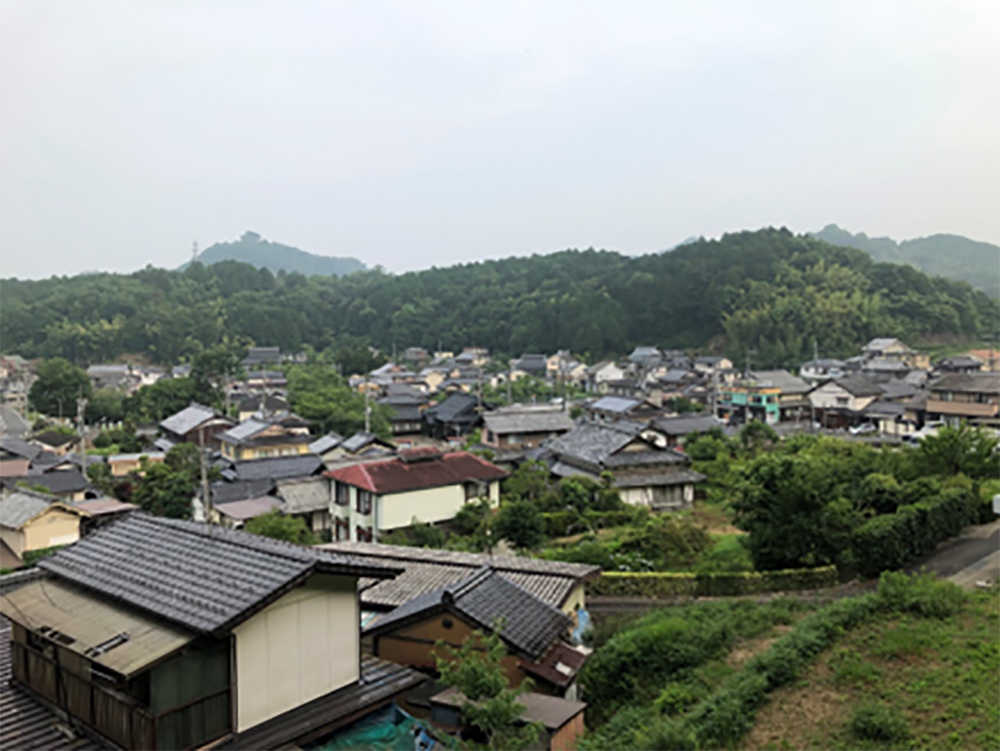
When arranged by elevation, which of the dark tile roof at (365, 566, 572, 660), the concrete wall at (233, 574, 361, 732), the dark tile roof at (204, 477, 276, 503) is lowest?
the dark tile roof at (204, 477, 276, 503)

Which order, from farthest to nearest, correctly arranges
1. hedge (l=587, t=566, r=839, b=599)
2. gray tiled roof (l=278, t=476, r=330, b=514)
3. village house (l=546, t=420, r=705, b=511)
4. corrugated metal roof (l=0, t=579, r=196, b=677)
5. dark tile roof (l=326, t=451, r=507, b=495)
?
village house (l=546, t=420, r=705, b=511), gray tiled roof (l=278, t=476, r=330, b=514), dark tile roof (l=326, t=451, r=507, b=495), hedge (l=587, t=566, r=839, b=599), corrugated metal roof (l=0, t=579, r=196, b=677)

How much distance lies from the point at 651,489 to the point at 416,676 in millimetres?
19340

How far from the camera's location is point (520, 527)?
60.3ft

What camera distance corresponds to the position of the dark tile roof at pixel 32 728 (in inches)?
181

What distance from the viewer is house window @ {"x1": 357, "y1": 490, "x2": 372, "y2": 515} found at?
20.3 m

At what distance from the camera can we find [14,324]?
70.4 metres

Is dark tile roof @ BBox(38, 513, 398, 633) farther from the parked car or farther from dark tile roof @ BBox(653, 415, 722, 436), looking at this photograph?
the parked car

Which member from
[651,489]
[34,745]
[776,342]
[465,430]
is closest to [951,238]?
[776,342]

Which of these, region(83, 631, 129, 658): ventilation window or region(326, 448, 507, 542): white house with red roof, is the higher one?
region(83, 631, 129, 658): ventilation window

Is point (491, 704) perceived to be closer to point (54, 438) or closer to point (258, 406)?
point (54, 438)

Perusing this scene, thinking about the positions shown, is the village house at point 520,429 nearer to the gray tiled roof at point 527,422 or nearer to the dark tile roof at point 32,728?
the gray tiled roof at point 527,422

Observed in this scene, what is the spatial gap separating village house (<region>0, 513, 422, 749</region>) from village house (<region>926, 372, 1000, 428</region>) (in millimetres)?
35842

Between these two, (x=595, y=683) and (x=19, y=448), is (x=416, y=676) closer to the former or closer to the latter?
(x=595, y=683)

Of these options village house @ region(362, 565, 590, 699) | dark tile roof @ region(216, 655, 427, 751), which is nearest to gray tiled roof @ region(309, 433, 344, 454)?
village house @ region(362, 565, 590, 699)
